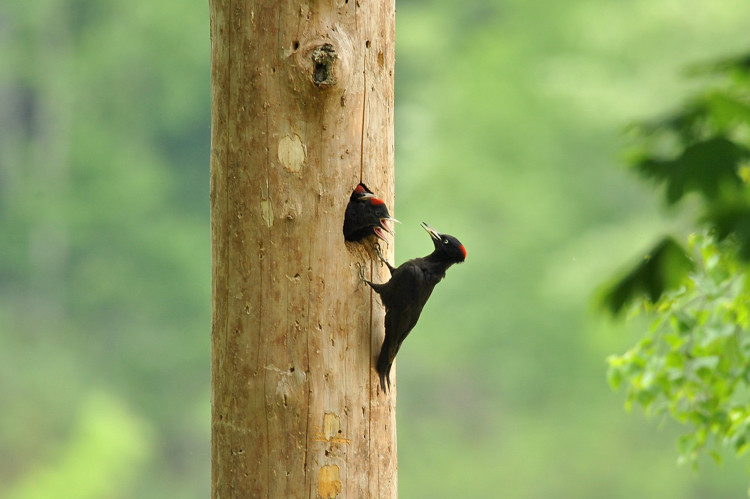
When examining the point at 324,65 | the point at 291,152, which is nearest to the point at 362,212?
the point at 291,152

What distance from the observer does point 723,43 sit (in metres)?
11.2

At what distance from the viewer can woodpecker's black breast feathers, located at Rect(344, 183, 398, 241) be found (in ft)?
8.31

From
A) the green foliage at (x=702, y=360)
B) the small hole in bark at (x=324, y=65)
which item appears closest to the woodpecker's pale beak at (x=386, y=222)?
the small hole in bark at (x=324, y=65)

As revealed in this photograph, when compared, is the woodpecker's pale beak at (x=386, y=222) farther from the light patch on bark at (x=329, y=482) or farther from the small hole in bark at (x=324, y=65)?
the light patch on bark at (x=329, y=482)

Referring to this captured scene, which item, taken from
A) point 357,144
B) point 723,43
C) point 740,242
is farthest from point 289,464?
point 723,43

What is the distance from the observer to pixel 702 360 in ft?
10.7

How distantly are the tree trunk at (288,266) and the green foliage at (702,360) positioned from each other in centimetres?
129

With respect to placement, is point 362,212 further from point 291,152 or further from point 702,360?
point 702,360

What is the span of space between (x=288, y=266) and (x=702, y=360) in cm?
165

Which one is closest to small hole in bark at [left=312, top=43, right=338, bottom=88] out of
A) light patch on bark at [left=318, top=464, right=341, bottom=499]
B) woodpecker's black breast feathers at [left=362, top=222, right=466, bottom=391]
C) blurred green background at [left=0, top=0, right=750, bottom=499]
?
woodpecker's black breast feathers at [left=362, top=222, right=466, bottom=391]

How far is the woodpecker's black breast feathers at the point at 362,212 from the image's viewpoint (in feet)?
Result: 8.31

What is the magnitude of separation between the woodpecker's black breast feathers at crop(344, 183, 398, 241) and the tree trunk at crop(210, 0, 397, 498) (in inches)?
1.8

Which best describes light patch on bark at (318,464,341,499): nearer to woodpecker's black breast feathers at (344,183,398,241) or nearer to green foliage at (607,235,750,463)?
woodpecker's black breast feathers at (344,183,398,241)

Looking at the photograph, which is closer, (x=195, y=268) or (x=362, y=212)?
(x=362, y=212)
